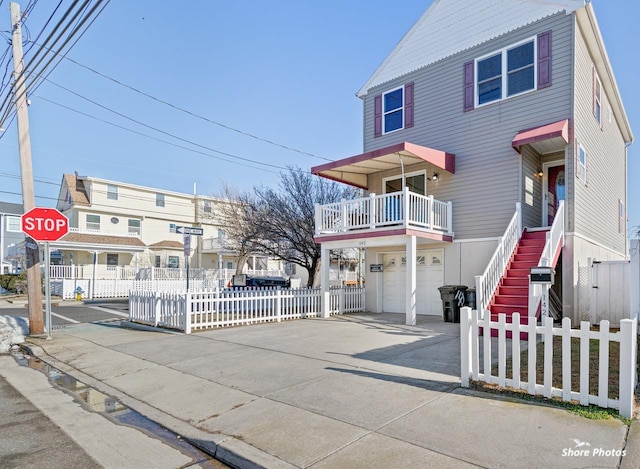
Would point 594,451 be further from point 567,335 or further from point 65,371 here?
point 65,371

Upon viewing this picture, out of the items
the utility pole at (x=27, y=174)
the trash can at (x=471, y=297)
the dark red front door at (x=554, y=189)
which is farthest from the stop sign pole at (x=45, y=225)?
the dark red front door at (x=554, y=189)

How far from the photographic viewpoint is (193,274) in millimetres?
30984

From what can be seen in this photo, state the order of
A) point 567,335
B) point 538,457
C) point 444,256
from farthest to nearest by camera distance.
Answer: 1. point 444,256
2. point 567,335
3. point 538,457

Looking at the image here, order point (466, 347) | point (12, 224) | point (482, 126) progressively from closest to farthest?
point (466, 347)
point (482, 126)
point (12, 224)

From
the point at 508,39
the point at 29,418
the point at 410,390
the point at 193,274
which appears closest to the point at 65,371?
the point at 29,418

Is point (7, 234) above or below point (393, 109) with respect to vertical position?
below

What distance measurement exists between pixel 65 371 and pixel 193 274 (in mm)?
24078

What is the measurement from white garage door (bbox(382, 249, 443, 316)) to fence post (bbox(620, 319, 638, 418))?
9.19m

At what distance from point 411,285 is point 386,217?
2636 millimetres

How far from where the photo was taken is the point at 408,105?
14914mm

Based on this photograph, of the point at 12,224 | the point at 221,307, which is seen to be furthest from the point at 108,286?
the point at 12,224

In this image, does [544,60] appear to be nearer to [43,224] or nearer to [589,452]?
[589,452]

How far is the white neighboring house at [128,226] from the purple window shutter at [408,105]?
57.5ft

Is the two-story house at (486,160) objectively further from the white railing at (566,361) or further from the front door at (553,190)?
the white railing at (566,361)
